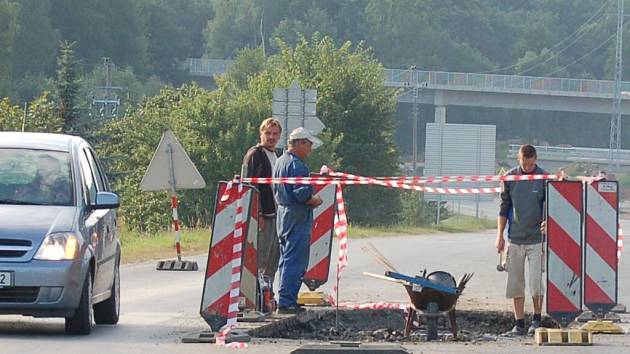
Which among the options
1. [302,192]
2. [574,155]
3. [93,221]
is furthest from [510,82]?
[93,221]

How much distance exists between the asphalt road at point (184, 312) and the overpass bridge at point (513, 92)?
256 feet

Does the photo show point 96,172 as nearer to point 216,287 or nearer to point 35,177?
point 35,177

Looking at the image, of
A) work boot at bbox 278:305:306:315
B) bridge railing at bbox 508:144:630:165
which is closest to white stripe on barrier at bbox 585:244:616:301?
work boot at bbox 278:305:306:315

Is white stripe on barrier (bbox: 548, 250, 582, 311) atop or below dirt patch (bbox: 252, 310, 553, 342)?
atop

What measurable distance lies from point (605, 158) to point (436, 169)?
1613 inches

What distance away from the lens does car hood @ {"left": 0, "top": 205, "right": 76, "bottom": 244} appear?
39.9 ft

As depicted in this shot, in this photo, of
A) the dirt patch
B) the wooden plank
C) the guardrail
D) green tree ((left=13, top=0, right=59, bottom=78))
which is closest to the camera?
the wooden plank

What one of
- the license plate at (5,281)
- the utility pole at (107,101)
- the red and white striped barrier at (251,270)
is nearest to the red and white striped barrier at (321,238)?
the red and white striped barrier at (251,270)

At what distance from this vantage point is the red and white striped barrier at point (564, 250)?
1366cm

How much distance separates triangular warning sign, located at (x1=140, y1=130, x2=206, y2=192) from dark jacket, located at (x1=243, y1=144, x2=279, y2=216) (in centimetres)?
844

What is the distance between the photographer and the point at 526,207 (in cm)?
1373

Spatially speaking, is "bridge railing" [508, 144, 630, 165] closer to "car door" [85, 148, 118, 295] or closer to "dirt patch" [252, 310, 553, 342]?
"dirt patch" [252, 310, 553, 342]

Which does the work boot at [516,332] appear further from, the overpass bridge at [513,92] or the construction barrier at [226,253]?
the overpass bridge at [513,92]

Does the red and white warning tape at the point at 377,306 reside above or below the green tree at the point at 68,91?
below
